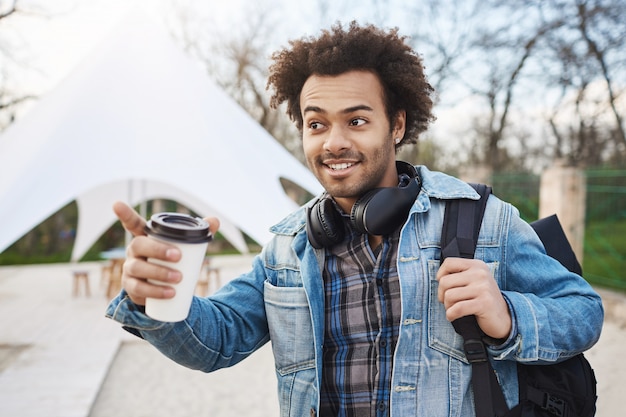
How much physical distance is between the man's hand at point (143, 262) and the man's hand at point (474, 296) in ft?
1.98

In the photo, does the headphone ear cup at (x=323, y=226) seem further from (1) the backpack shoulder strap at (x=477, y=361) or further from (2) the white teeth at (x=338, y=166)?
(1) the backpack shoulder strap at (x=477, y=361)

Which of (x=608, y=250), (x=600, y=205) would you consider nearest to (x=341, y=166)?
(x=600, y=205)

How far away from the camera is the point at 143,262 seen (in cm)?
99

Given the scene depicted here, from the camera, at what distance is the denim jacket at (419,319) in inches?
48.2

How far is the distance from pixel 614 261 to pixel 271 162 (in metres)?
7.42

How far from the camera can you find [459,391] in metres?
1.29

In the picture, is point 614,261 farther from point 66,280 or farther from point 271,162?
point 66,280

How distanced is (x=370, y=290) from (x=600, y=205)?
7357 mm

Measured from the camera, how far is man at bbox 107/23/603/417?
1.22 m

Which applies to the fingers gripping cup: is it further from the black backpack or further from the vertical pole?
the vertical pole

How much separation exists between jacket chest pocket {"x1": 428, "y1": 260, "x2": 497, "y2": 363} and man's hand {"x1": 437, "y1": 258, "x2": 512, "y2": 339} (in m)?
0.13

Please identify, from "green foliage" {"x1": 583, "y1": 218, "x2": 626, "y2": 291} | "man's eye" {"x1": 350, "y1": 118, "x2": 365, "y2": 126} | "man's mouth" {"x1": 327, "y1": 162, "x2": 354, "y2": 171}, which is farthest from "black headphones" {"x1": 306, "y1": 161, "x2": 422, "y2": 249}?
"green foliage" {"x1": 583, "y1": 218, "x2": 626, "y2": 291}

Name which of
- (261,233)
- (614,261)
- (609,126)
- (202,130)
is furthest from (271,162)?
(609,126)

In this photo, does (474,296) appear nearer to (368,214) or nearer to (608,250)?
(368,214)
